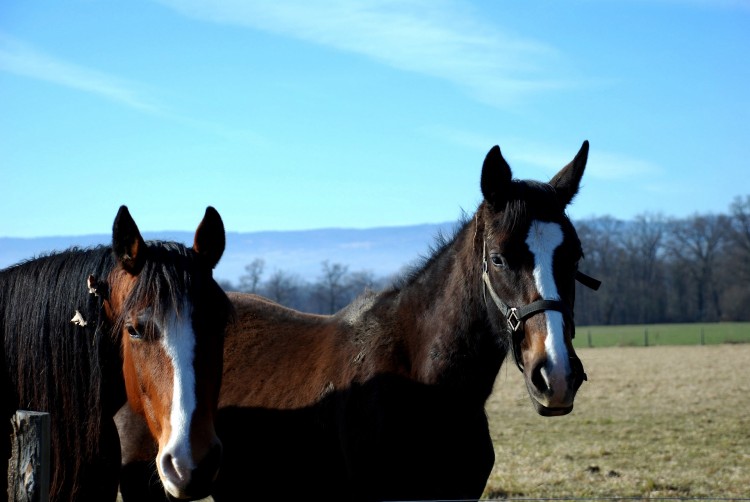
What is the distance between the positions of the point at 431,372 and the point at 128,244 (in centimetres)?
166

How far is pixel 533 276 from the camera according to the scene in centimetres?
364

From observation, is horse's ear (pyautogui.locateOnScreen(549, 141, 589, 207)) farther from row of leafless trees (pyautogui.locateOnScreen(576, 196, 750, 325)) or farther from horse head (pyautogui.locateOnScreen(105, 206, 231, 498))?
row of leafless trees (pyautogui.locateOnScreen(576, 196, 750, 325))

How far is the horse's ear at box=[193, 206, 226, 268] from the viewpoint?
363cm

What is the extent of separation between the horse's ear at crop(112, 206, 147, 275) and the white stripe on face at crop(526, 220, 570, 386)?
1838 millimetres

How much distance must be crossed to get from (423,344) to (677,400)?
1526cm

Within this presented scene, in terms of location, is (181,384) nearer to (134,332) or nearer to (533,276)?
(134,332)

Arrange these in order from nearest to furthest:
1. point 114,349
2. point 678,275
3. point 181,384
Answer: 1. point 181,384
2. point 114,349
3. point 678,275

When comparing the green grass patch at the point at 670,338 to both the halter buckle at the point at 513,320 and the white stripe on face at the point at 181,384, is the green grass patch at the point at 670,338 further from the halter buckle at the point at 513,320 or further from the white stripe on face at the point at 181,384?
the white stripe on face at the point at 181,384

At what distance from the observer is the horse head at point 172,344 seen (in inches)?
119

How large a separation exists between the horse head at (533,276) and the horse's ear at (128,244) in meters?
1.69

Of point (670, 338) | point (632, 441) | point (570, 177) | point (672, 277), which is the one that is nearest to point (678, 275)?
point (672, 277)

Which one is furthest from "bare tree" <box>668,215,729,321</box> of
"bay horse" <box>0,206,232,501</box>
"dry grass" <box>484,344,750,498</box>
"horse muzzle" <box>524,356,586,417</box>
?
"bay horse" <box>0,206,232,501</box>

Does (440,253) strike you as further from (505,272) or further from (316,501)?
(316,501)

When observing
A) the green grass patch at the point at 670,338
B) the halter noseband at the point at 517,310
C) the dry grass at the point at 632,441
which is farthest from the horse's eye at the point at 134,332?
the green grass patch at the point at 670,338
